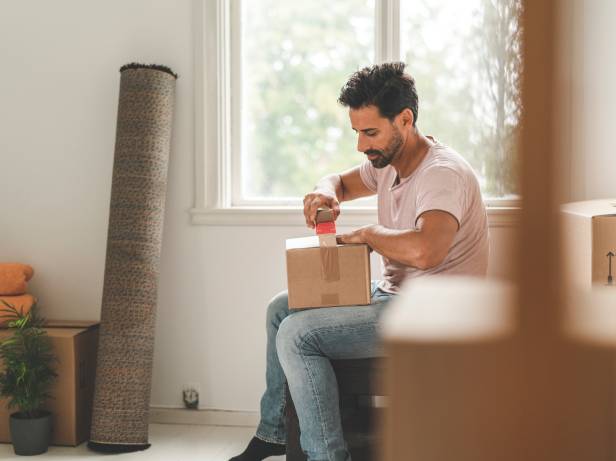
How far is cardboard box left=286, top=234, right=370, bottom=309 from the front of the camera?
79.1 inches

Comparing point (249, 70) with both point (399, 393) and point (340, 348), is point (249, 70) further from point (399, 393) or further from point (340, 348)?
point (399, 393)

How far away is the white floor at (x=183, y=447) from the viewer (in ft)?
9.02

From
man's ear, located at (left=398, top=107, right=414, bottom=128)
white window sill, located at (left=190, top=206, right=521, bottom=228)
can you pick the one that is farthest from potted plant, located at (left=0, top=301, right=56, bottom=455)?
man's ear, located at (left=398, top=107, right=414, bottom=128)

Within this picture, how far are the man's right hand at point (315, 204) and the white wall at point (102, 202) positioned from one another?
69 cm

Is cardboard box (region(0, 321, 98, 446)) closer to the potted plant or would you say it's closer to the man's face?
the potted plant

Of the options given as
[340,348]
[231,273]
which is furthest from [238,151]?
[340,348]

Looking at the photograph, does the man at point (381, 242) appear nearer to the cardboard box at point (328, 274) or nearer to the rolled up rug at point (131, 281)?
the cardboard box at point (328, 274)

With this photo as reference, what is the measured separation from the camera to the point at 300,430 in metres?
2.10

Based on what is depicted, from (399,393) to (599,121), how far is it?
2.83 m

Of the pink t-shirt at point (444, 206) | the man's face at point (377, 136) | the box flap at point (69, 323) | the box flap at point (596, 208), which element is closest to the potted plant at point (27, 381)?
the box flap at point (69, 323)

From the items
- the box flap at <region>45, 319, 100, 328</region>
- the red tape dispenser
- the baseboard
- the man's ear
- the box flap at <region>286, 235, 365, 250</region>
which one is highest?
the man's ear

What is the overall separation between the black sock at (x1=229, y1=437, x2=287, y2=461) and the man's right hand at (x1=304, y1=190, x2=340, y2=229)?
722 millimetres

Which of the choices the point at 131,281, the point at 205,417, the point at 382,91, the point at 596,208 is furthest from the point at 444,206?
the point at 205,417

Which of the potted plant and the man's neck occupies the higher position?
the man's neck
